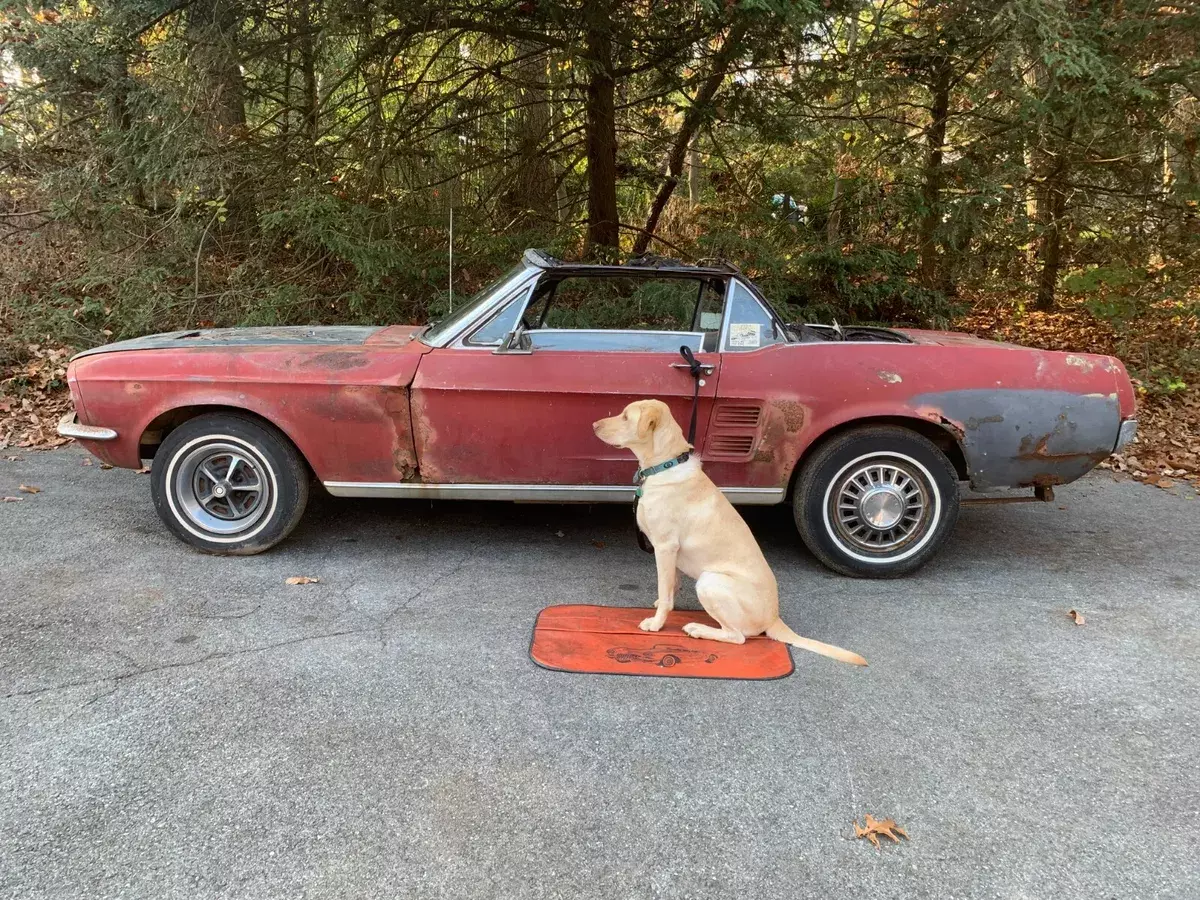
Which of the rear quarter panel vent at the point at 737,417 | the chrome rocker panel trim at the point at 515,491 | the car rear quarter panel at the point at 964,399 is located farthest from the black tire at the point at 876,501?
the rear quarter panel vent at the point at 737,417

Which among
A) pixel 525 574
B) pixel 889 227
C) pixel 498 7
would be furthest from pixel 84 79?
pixel 889 227

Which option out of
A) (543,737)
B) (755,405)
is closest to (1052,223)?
(755,405)

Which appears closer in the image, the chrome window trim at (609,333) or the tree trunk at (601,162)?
the chrome window trim at (609,333)

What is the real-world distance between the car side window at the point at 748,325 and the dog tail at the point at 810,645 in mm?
1479

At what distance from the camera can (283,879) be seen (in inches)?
81.1

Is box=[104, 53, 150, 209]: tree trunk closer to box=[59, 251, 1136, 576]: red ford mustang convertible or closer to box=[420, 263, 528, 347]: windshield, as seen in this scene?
box=[59, 251, 1136, 576]: red ford mustang convertible

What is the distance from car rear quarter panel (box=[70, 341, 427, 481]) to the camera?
13.0 feet

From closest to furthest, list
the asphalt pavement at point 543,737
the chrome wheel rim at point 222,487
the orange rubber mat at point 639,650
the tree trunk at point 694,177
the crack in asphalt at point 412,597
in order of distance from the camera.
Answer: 1. the asphalt pavement at point 543,737
2. the orange rubber mat at point 639,650
3. the crack in asphalt at point 412,597
4. the chrome wheel rim at point 222,487
5. the tree trunk at point 694,177

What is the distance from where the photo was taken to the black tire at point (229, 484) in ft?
13.3

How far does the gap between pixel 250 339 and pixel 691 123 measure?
534 cm

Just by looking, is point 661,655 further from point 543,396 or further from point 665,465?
point 543,396

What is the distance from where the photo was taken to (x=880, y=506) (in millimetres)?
4066

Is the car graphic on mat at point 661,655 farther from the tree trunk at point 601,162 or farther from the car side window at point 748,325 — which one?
the tree trunk at point 601,162

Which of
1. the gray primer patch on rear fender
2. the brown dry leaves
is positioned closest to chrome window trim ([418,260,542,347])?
the gray primer patch on rear fender
